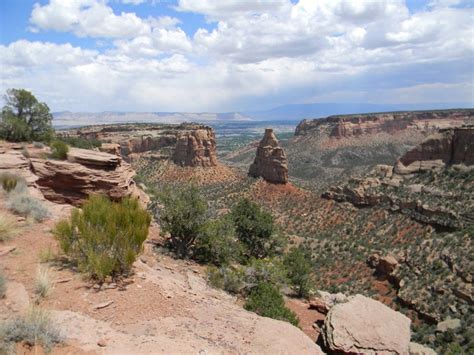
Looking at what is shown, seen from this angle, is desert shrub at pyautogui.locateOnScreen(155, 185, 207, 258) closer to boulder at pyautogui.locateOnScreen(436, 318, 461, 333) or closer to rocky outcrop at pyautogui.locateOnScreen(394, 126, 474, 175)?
boulder at pyautogui.locateOnScreen(436, 318, 461, 333)

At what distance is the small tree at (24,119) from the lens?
22594 mm

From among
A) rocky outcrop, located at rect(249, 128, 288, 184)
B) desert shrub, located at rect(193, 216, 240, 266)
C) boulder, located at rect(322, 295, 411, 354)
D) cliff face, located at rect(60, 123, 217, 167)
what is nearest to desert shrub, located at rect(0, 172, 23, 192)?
desert shrub, located at rect(193, 216, 240, 266)

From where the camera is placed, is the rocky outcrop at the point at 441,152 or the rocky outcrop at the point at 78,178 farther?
the rocky outcrop at the point at 441,152

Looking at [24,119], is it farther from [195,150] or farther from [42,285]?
[195,150]

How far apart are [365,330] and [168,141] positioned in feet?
283

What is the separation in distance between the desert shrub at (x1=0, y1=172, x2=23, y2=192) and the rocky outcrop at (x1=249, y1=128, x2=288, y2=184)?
57.8m

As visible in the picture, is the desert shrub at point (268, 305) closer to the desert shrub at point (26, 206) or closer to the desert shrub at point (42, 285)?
the desert shrub at point (42, 285)

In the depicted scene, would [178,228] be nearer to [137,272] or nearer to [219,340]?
[137,272]

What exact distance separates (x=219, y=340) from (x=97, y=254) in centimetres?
414

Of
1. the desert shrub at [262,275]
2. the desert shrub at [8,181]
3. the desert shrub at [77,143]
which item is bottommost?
the desert shrub at [262,275]

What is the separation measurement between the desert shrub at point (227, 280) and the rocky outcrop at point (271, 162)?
55.1 metres

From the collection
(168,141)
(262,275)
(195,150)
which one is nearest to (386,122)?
(168,141)

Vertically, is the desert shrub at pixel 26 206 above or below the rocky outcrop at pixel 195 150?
above

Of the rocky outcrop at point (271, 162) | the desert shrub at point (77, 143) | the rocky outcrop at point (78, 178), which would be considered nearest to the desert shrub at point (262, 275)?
the rocky outcrop at point (78, 178)
